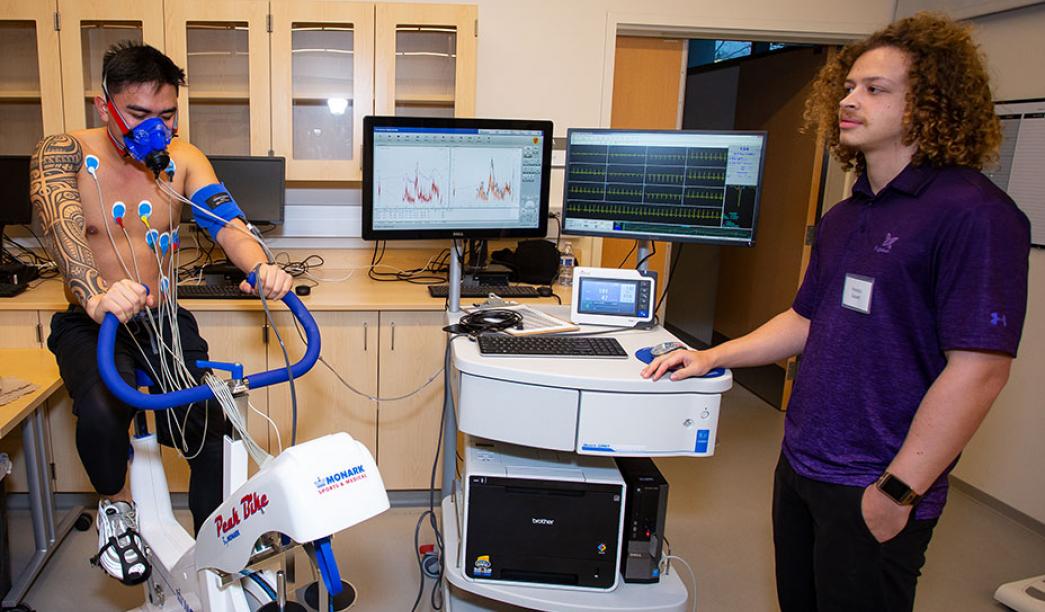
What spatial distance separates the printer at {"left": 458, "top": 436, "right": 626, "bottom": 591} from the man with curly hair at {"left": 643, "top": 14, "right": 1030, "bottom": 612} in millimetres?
509

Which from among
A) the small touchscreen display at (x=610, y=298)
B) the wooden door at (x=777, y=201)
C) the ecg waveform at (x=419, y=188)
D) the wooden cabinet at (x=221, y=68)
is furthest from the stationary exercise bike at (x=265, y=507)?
the wooden door at (x=777, y=201)

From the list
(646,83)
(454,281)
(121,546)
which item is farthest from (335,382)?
(646,83)

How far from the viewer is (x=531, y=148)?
103 inches

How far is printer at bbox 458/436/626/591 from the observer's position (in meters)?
1.76

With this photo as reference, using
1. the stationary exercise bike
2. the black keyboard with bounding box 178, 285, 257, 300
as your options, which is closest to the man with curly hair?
the stationary exercise bike

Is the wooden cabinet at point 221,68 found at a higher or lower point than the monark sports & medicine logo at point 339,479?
higher

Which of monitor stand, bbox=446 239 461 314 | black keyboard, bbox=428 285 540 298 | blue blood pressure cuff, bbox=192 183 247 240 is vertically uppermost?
blue blood pressure cuff, bbox=192 183 247 240

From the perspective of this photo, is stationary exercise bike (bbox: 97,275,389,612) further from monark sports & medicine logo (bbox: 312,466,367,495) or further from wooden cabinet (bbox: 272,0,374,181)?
wooden cabinet (bbox: 272,0,374,181)

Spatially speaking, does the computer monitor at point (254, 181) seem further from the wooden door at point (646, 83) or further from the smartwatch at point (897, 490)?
the smartwatch at point (897, 490)

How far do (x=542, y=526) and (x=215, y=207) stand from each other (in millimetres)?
1126

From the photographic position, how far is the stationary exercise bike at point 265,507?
110 centimetres

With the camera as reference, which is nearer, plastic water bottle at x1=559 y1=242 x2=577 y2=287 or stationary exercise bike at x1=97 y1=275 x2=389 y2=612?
stationary exercise bike at x1=97 y1=275 x2=389 y2=612

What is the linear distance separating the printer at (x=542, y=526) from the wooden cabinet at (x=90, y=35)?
2205 millimetres

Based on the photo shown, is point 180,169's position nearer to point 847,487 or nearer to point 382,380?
point 382,380
